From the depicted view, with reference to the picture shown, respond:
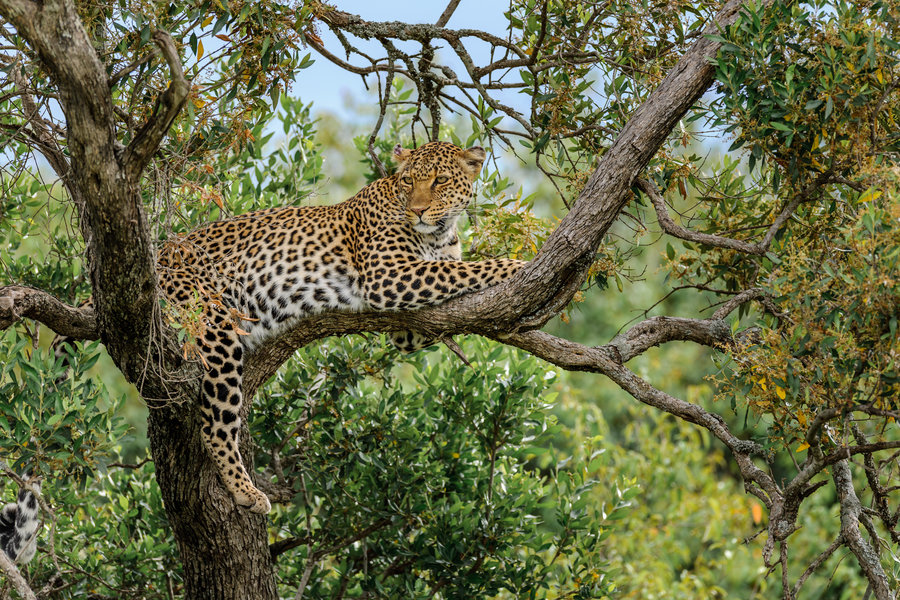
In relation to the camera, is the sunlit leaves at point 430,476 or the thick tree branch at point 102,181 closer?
the thick tree branch at point 102,181

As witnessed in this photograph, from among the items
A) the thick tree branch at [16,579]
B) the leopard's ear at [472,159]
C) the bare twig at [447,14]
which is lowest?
the thick tree branch at [16,579]

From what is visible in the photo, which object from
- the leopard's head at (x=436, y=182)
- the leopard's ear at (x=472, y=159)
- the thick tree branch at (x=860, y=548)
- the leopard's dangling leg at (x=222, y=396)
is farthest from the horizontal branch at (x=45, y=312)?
the thick tree branch at (x=860, y=548)

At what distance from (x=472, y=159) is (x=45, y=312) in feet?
10.4

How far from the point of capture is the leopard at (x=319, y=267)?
5945 mm

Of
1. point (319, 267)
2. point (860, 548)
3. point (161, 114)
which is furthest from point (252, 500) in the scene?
point (860, 548)

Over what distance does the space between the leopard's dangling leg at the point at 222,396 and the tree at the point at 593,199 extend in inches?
5.5

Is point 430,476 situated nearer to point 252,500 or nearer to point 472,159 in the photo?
point 252,500

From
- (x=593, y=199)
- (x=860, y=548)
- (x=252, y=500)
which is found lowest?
(x=252, y=500)

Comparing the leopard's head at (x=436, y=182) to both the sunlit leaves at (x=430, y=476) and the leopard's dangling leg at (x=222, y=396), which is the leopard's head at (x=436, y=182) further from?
the leopard's dangling leg at (x=222, y=396)

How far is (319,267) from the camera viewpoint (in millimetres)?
6562

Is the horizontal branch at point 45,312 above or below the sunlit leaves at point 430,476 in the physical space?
below

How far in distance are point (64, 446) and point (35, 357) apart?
0.49 metres

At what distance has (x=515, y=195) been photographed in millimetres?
7176

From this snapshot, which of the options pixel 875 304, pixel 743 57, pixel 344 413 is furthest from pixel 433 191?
pixel 875 304
